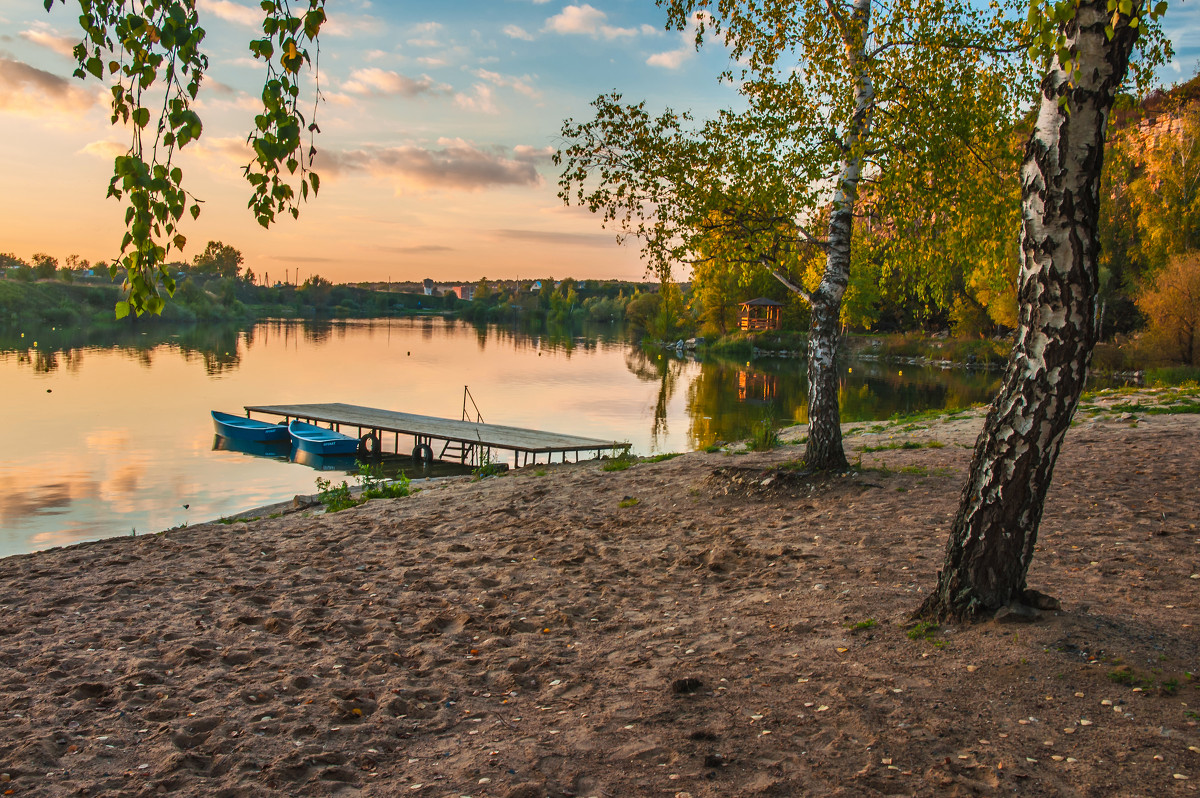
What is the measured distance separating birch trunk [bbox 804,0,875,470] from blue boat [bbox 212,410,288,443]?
21.9m

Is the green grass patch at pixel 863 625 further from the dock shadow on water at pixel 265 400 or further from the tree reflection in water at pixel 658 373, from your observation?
the tree reflection in water at pixel 658 373

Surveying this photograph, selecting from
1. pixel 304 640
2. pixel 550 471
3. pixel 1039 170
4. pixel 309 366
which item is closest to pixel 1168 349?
pixel 550 471

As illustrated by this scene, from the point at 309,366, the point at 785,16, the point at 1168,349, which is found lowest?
the point at 309,366

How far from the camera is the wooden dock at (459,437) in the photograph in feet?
73.7

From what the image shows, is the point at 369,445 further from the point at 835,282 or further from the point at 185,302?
the point at 185,302

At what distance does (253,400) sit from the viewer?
3894 centimetres

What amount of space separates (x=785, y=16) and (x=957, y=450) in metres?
7.05

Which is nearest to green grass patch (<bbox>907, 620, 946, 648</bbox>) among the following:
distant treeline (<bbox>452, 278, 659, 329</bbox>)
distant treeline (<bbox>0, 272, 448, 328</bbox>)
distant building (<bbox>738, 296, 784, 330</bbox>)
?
distant building (<bbox>738, 296, 784, 330</bbox>)

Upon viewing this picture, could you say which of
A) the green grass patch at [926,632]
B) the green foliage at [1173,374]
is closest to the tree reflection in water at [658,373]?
the green foliage at [1173,374]

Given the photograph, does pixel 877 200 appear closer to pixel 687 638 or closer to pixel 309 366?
pixel 687 638

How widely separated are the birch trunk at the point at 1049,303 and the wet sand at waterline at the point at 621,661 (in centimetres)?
72

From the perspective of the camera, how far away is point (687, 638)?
5.50m

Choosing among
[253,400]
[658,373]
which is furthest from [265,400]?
[658,373]

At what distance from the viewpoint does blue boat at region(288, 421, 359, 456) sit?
2512 cm
